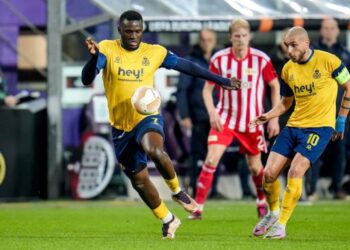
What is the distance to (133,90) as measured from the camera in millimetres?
11789

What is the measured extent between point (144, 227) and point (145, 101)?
7.54 feet

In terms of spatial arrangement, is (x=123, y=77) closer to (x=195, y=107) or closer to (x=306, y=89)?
(x=306, y=89)

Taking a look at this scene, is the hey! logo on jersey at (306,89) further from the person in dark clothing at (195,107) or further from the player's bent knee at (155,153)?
the person in dark clothing at (195,107)

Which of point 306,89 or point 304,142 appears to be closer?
point 304,142

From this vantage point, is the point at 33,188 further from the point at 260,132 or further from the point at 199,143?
the point at 260,132

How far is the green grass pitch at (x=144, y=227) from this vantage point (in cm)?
1088

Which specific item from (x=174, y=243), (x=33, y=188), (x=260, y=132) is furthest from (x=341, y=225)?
(x=33, y=188)

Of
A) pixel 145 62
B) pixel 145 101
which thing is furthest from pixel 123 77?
pixel 145 101

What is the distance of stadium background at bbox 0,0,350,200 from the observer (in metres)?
18.9

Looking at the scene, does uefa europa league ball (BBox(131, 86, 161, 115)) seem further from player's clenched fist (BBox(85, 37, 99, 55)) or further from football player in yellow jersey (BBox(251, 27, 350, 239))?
football player in yellow jersey (BBox(251, 27, 350, 239))

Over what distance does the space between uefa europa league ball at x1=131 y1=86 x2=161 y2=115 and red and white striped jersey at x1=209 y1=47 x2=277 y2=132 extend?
321 cm

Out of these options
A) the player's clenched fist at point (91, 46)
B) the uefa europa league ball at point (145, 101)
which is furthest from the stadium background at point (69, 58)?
the player's clenched fist at point (91, 46)

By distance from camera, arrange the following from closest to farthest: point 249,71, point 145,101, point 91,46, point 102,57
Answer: point 91,46 → point 145,101 → point 102,57 → point 249,71

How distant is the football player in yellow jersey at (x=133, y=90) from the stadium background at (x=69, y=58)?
6.80 metres
